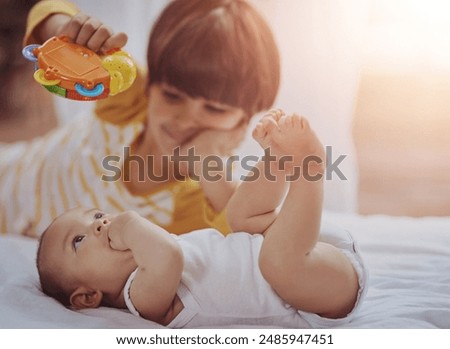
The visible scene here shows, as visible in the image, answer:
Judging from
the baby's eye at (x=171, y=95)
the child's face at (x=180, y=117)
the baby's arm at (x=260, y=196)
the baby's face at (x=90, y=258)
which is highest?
the baby's eye at (x=171, y=95)

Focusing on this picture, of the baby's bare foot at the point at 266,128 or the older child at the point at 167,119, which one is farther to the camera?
the older child at the point at 167,119

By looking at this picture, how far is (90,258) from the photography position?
124 centimetres

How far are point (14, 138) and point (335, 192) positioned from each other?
0.71 m

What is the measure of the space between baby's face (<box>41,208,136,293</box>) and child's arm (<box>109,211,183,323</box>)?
0.02m

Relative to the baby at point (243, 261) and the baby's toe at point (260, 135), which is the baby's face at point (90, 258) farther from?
the baby's toe at point (260, 135)

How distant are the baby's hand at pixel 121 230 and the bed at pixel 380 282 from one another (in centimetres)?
13

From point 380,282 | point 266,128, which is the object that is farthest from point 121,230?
point 380,282

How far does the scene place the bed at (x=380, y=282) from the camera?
1224 millimetres

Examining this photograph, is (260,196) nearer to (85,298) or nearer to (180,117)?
(180,117)

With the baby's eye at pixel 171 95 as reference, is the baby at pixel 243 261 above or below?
below

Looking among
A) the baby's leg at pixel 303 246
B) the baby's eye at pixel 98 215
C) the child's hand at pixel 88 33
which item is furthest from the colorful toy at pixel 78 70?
the baby's leg at pixel 303 246

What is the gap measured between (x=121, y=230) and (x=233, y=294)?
10.1 inches

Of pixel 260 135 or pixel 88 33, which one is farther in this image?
pixel 88 33
